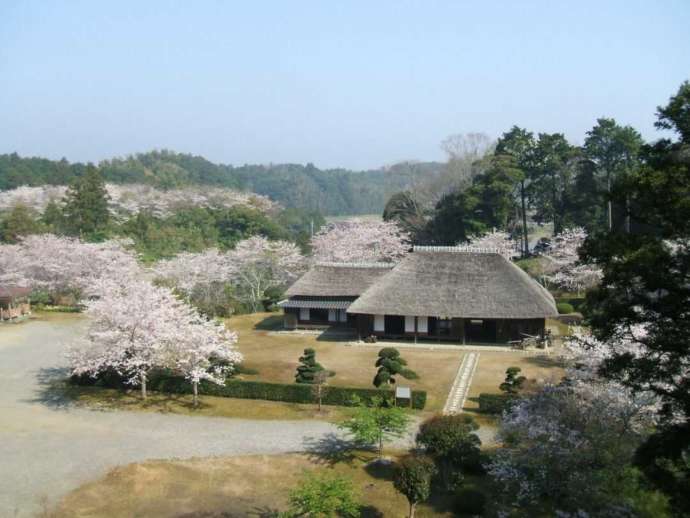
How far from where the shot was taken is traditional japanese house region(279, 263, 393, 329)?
142 feet

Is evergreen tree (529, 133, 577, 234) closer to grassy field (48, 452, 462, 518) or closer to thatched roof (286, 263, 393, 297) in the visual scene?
thatched roof (286, 263, 393, 297)

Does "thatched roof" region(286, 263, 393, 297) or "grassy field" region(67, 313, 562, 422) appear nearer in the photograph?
"grassy field" region(67, 313, 562, 422)

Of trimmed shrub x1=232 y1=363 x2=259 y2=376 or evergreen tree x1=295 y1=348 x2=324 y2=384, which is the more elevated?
evergreen tree x1=295 y1=348 x2=324 y2=384

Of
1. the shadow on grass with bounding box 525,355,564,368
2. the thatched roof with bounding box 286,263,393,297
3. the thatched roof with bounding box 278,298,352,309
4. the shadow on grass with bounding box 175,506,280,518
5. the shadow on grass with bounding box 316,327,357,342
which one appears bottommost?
the shadow on grass with bounding box 175,506,280,518

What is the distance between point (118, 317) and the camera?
94.7 ft

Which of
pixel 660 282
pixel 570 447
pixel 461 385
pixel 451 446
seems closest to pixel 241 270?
pixel 461 385

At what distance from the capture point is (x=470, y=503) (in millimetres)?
18969

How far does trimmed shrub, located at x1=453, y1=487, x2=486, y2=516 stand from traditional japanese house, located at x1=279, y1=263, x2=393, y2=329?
24.0m

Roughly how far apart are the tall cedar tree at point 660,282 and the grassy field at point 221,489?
298 inches

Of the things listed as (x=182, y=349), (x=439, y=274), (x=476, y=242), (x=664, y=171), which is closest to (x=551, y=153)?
(x=476, y=242)

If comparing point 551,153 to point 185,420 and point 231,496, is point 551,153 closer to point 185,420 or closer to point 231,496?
point 185,420

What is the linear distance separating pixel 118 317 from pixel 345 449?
1189cm

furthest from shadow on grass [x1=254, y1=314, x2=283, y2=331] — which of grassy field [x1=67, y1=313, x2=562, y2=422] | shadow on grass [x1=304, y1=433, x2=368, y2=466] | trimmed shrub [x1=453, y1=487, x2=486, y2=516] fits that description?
→ trimmed shrub [x1=453, y1=487, x2=486, y2=516]

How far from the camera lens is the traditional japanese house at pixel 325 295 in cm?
4338
